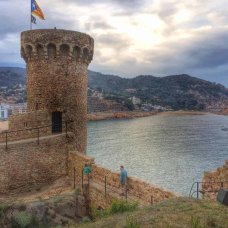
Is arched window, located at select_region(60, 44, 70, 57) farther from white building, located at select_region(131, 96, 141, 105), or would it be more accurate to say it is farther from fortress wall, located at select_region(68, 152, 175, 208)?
white building, located at select_region(131, 96, 141, 105)

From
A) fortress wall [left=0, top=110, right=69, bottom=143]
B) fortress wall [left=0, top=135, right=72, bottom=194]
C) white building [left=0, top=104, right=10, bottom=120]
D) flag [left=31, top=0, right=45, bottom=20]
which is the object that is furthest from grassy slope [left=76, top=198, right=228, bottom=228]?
white building [left=0, top=104, right=10, bottom=120]

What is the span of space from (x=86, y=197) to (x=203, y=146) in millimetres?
52325

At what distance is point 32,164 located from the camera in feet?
56.7

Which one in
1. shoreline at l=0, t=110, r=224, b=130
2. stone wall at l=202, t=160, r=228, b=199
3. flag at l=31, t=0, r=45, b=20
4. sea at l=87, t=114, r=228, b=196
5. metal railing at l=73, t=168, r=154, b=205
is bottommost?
sea at l=87, t=114, r=228, b=196

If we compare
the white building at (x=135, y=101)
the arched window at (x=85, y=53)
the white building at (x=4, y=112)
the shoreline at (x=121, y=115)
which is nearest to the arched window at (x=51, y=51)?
the arched window at (x=85, y=53)

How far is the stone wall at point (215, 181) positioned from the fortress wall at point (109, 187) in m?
1.80

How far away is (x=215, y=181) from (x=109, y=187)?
430cm

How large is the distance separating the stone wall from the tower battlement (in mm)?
9248

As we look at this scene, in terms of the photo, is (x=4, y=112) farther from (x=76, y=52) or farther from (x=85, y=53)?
(x=76, y=52)

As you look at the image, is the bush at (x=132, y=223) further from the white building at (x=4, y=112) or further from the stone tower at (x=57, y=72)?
the white building at (x=4, y=112)

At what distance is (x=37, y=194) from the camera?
16.5 meters

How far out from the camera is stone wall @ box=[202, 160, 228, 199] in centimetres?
1361

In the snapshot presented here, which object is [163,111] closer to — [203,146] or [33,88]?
[203,146]

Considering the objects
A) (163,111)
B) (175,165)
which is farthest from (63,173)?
(163,111)
